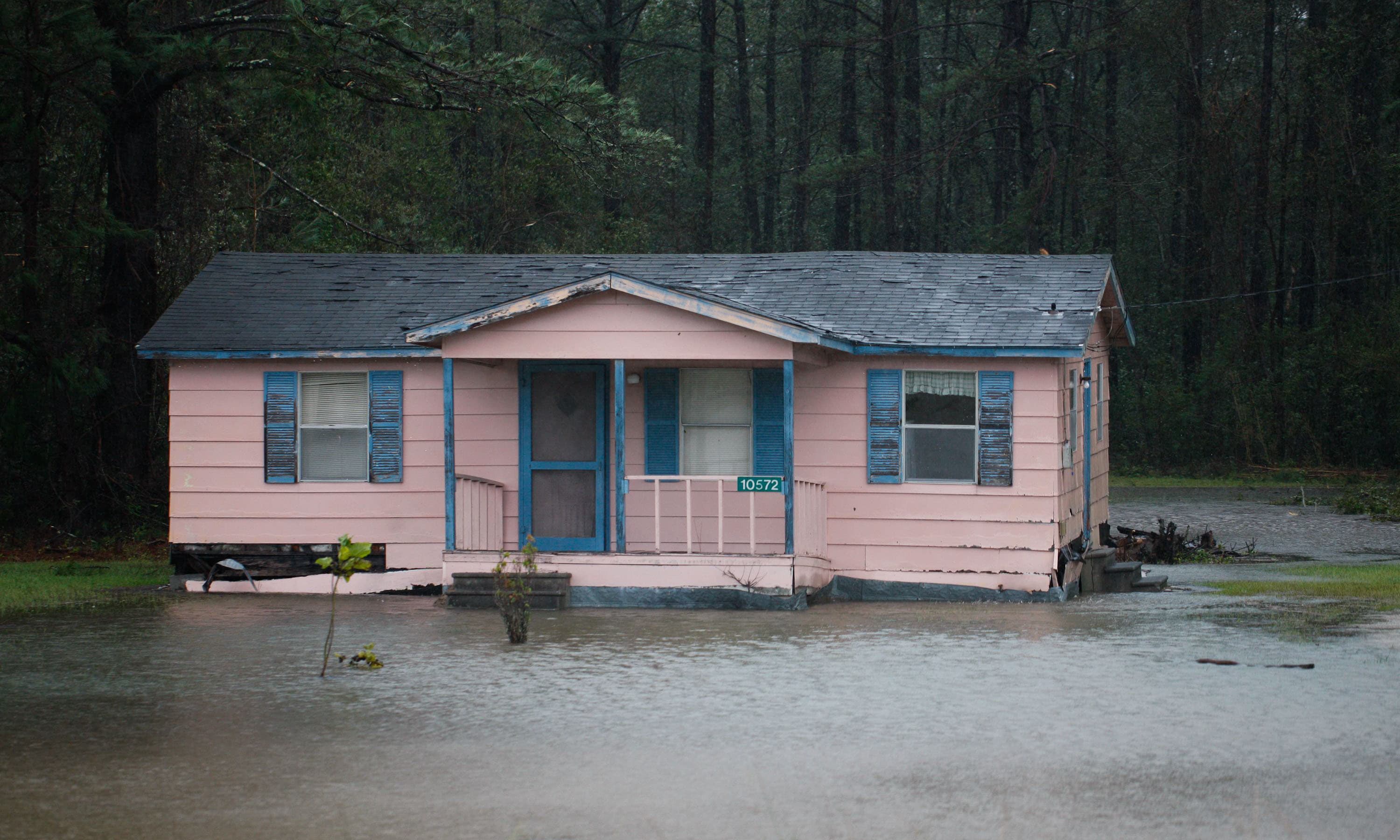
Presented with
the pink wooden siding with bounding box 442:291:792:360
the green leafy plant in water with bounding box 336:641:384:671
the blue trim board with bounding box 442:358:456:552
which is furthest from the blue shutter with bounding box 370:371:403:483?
the green leafy plant in water with bounding box 336:641:384:671

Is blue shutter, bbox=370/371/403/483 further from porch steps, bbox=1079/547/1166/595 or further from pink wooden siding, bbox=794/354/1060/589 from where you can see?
porch steps, bbox=1079/547/1166/595

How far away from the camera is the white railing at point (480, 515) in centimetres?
1622

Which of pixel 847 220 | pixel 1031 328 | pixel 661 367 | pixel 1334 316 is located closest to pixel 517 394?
pixel 661 367

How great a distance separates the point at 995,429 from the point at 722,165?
115 feet

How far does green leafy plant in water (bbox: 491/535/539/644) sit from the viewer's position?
1305 cm

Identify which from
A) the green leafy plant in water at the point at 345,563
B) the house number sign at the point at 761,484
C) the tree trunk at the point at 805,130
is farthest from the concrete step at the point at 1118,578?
the tree trunk at the point at 805,130

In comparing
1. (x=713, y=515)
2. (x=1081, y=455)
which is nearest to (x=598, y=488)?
(x=713, y=515)

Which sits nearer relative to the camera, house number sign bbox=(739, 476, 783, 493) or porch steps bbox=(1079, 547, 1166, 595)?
house number sign bbox=(739, 476, 783, 493)

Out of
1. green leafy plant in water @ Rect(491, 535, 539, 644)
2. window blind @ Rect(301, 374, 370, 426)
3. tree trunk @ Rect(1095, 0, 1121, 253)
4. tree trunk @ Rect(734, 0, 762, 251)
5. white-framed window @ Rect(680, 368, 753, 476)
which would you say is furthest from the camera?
tree trunk @ Rect(734, 0, 762, 251)

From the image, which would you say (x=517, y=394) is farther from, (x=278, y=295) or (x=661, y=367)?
(x=278, y=295)

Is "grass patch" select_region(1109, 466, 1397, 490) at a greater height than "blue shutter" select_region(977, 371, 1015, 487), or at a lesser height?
lesser

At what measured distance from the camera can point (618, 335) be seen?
1562 centimetres

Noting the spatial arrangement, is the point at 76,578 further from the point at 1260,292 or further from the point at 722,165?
the point at 722,165

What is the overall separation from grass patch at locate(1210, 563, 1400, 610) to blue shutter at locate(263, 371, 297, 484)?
10576 millimetres
